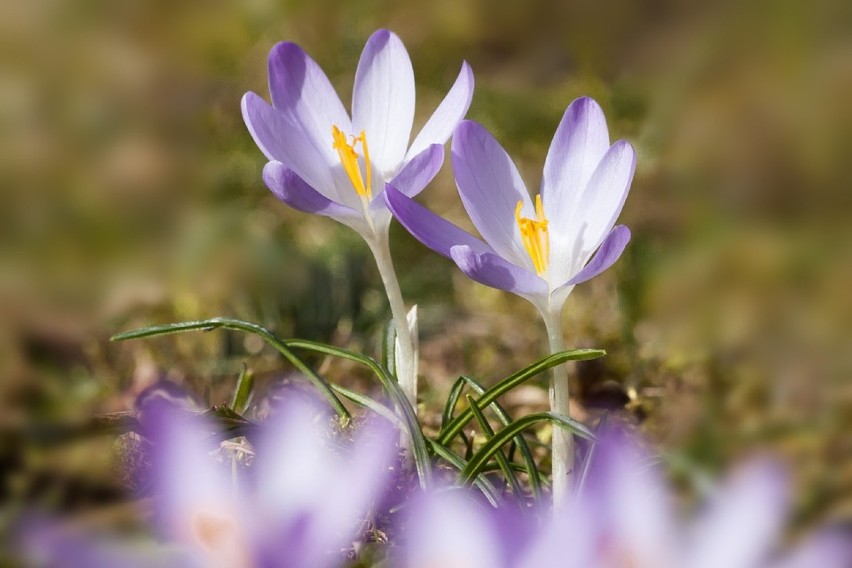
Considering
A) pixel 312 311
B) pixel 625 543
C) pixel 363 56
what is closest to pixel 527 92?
pixel 312 311

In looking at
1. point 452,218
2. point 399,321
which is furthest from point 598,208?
point 452,218

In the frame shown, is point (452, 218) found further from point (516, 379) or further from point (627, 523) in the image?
point (627, 523)

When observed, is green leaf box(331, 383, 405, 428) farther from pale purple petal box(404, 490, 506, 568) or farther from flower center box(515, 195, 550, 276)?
pale purple petal box(404, 490, 506, 568)

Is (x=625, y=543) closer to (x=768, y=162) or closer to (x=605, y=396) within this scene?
(x=605, y=396)

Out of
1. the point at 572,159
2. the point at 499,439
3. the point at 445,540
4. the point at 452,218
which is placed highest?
the point at 452,218

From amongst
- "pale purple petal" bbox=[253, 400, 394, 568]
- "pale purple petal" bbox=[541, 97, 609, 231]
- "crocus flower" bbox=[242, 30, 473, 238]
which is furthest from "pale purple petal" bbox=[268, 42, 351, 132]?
"pale purple petal" bbox=[253, 400, 394, 568]

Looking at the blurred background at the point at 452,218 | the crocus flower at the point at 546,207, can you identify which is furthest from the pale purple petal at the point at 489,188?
the blurred background at the point at 452,218
